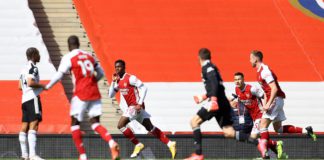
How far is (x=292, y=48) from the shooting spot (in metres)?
20.1

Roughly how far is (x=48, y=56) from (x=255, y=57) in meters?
5.39

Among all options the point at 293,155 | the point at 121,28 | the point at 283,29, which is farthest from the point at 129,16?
the point at 293,155

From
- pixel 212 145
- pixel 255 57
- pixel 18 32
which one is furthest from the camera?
pixel 18 32

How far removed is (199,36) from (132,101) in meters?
4.03

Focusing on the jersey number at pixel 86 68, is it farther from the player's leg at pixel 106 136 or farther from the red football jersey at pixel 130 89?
the red football jersey at pixel 130 89

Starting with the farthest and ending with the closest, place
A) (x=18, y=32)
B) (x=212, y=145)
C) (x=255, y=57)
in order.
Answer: (x=18, y=32)
(x=212, y=145)
(x=255, y=57)

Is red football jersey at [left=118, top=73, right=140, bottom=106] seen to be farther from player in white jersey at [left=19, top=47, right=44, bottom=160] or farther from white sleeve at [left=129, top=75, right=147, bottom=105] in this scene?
player in white jersey at [left=19, top=47, right=44, bottom=160]

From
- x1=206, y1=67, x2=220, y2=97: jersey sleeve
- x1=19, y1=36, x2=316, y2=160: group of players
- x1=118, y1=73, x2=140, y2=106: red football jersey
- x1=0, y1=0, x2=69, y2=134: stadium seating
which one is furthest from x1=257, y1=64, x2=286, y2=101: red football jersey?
x1=0, y1=0, x2=69, y2=134: stadium seating

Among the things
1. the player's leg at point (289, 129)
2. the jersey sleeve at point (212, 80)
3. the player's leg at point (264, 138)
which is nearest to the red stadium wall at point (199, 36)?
the player's leg at point (289, 129)

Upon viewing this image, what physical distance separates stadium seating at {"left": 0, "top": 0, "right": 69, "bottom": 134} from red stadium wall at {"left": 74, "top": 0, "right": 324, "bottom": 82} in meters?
1.21

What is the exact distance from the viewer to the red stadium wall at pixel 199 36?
19984mm

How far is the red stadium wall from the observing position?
19984mm

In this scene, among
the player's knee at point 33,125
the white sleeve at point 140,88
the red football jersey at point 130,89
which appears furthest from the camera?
the red football jersey at point 130,89

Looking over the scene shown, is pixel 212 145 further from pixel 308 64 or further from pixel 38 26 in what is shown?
pixel 38 26
